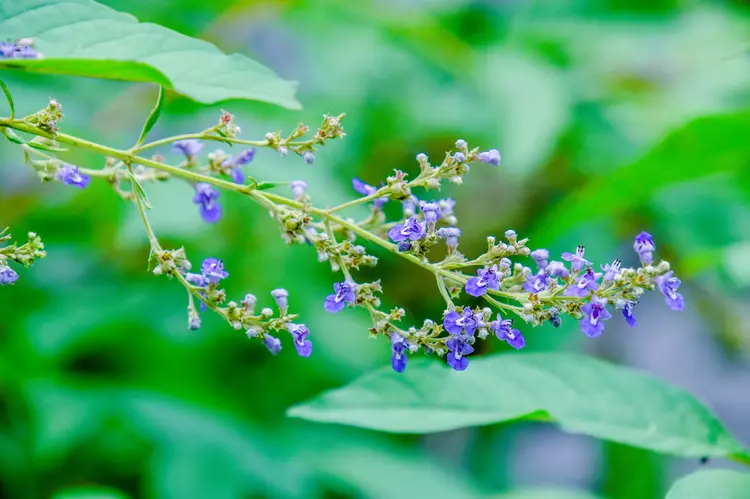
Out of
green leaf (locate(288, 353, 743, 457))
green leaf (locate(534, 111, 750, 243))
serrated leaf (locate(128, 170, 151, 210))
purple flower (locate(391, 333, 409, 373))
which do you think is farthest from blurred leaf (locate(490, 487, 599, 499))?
serrated leaf (locate(128, 170, 151, 210))

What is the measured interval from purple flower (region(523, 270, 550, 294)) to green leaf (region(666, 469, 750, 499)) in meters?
0.49

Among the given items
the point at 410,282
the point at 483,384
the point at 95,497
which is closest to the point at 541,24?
the point at 410,282

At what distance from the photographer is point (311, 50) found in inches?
184

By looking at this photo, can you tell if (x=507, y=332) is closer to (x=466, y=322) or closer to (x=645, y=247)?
(x=466, y=322)

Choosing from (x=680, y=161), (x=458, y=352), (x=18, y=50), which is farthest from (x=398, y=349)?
(x=680, y=161)

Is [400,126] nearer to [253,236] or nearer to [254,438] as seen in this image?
[253,236]

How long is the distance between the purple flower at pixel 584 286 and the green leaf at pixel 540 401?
0.46 metres

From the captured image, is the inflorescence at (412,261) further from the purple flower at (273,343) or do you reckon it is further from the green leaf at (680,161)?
the green leaf at (680,161)

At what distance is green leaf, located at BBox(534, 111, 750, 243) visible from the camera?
265 cm

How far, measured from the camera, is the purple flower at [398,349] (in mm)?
1513

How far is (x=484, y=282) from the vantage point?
4.77 ft

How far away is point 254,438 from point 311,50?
2424 mm

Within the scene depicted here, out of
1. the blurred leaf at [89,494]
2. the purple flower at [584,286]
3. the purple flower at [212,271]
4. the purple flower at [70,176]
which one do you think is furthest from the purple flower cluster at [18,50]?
the blurred leaf at [89,494]

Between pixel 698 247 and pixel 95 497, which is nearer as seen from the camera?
pixel 95 497
